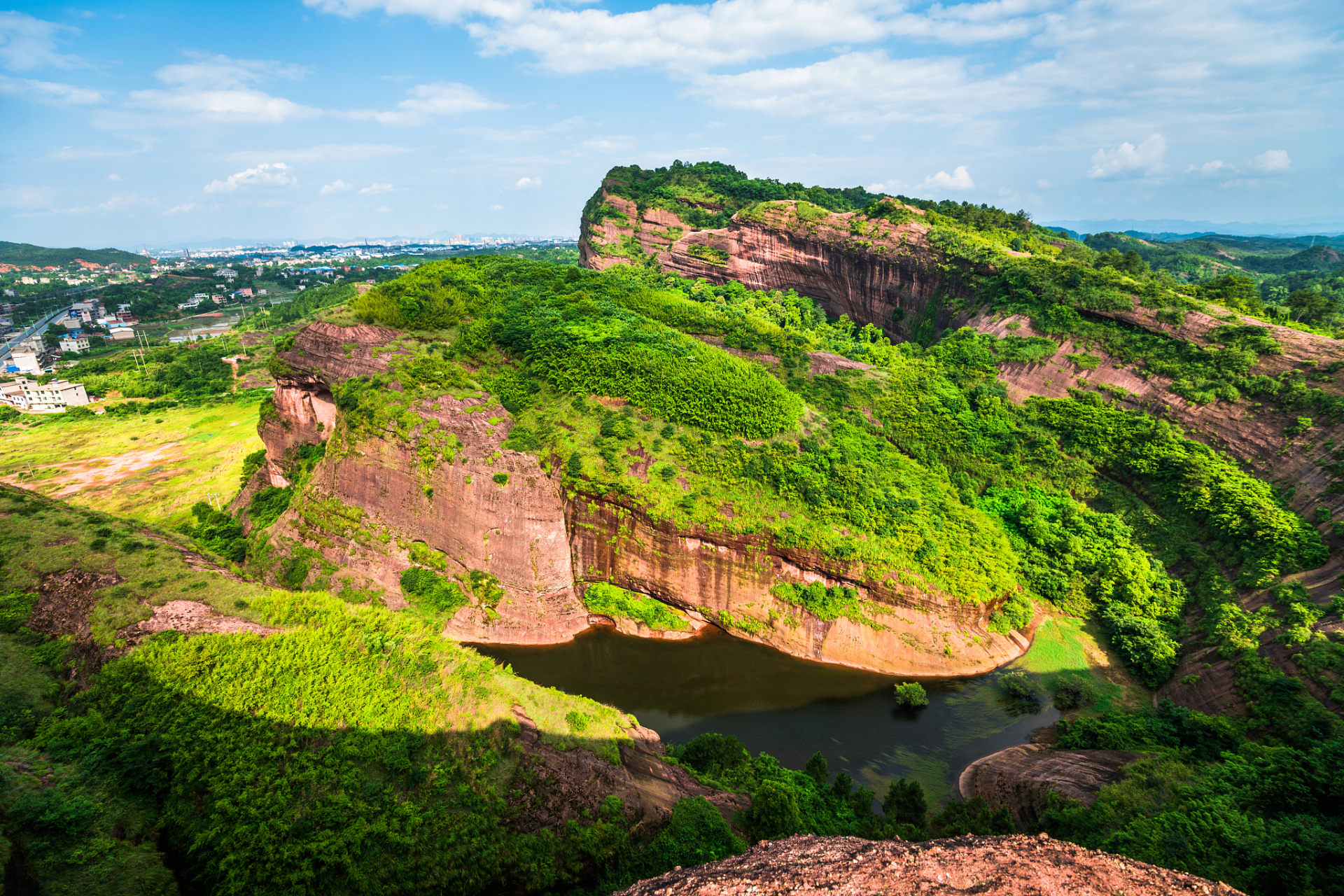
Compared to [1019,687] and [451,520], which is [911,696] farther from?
[451,520]

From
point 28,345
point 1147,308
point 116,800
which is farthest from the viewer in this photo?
point 28,345

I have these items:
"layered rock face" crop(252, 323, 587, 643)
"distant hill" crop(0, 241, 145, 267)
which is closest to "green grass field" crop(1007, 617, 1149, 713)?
"layered rock face" crop(252, 323, 587, 643)

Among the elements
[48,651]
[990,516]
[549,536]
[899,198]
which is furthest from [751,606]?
[899,198]

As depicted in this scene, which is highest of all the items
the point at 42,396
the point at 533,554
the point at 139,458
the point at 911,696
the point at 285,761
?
the point at 42,396

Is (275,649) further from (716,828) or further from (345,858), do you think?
(716,828)

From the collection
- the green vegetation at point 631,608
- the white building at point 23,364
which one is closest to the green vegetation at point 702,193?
the green vegetation at point 631,608

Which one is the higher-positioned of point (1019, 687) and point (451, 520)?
point (451, 520)

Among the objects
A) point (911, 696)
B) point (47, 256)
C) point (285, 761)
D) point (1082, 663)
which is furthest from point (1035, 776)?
point (47, 256)

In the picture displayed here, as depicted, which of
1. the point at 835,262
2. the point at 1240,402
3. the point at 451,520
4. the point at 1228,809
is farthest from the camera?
the point at 835,262
